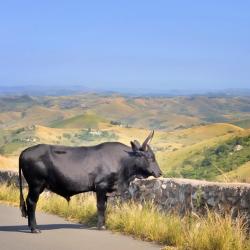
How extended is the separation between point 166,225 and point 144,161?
205cm

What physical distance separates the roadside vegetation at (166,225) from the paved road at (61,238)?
329 millimetres

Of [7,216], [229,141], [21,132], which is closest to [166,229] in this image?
[7,216]

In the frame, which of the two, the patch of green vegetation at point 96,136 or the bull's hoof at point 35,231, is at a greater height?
the bull's hoof at point 35,231

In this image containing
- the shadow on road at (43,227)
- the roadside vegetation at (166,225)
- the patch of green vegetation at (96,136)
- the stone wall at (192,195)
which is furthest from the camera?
the patch of green vegetation at (96,136)

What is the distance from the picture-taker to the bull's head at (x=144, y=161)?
1339 cm

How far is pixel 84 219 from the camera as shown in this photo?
1426cm

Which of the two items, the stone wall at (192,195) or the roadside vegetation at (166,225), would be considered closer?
the roadside vegetation at (166,225)

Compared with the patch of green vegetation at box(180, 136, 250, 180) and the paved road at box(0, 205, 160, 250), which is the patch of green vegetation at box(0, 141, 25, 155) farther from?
the paved road at box(0, 205, 160, 250)

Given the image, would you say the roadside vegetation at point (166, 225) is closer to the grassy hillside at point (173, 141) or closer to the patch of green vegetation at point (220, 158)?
the patch of green vegetation at point (220, 158)

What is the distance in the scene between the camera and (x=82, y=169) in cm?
1294

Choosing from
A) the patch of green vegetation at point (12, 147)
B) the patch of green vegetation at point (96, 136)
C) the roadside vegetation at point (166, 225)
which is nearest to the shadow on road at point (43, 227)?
the roadside vegetation at point (166, 225)

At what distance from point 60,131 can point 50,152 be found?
3425 inches

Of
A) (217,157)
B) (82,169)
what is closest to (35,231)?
(82,169)

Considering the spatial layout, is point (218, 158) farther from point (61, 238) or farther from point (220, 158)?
point (61, 238)
